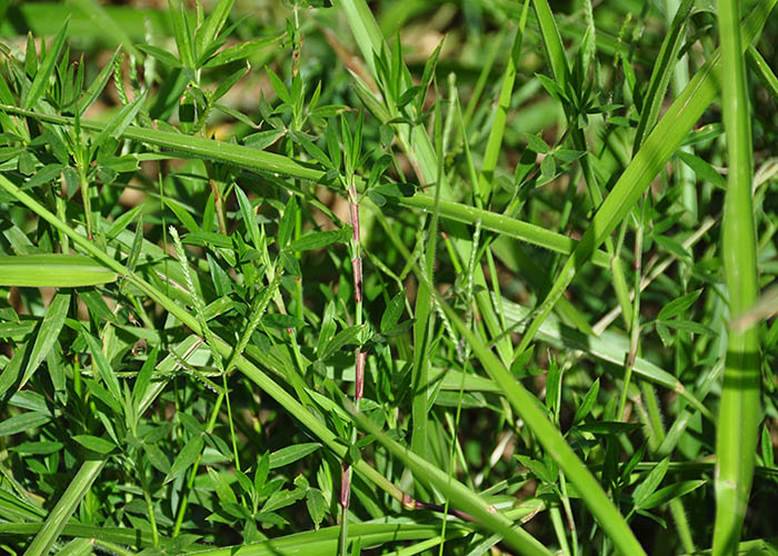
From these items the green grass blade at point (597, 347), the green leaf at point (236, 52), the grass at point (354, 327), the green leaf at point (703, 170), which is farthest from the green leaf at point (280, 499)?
the green leaf at point (703, 170)

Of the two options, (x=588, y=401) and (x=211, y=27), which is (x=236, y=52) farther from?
(x=588, y=401)

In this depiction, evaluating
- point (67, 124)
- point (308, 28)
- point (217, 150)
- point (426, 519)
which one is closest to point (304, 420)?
point (426, 519)

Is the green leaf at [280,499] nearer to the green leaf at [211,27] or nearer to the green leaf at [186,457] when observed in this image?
the green leaf at [186,457]

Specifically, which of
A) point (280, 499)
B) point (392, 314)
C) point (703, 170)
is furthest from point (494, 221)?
point (280, 499)

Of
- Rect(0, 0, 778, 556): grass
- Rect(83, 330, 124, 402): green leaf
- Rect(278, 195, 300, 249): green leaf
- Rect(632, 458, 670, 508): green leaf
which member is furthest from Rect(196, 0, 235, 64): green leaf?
Rect(632, 458, 670, 508): green leaf

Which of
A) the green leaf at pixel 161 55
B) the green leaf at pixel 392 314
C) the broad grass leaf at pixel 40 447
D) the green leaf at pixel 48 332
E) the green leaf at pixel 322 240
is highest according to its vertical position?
the green leaf at pixel 161 55

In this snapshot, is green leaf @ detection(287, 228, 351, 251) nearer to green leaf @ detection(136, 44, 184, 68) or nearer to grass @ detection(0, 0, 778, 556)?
grass @ detection(0, 0, 778, 556)

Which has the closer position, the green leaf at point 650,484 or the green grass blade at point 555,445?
the green grass blade at point 555,445
